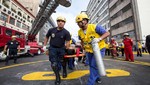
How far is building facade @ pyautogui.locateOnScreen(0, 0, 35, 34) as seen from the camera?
28016 millimetres

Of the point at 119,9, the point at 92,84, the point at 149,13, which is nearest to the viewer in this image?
the point at 92,84

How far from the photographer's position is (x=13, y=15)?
32656 millimetres

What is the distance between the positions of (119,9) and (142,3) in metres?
9.35

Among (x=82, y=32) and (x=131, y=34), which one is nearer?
(x=82, y=32)

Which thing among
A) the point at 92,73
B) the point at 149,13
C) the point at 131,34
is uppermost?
the point at 149,13

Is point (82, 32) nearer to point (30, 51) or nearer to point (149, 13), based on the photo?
point (30, 51)

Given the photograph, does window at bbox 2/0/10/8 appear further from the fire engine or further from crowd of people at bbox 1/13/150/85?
crowd of people at bbox 1/13/150/85

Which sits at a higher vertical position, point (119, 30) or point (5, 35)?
point (119, 30)

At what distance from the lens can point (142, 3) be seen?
1196 inches

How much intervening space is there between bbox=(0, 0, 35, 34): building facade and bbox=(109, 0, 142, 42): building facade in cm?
2377

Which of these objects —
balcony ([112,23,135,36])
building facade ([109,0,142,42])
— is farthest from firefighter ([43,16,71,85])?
balcony ([112,23,135,36])

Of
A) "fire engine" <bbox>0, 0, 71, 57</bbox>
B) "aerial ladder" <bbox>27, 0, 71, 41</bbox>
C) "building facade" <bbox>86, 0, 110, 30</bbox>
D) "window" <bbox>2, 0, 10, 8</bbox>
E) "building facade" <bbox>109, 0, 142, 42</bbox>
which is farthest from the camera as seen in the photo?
"building facade" <bbox>86, 0, 110, 30</bbox>

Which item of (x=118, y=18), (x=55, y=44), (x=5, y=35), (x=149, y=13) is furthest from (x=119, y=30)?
(x=55, y=44)

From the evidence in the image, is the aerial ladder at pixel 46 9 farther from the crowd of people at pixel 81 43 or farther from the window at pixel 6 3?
the crowd of people at pixel 81 43
